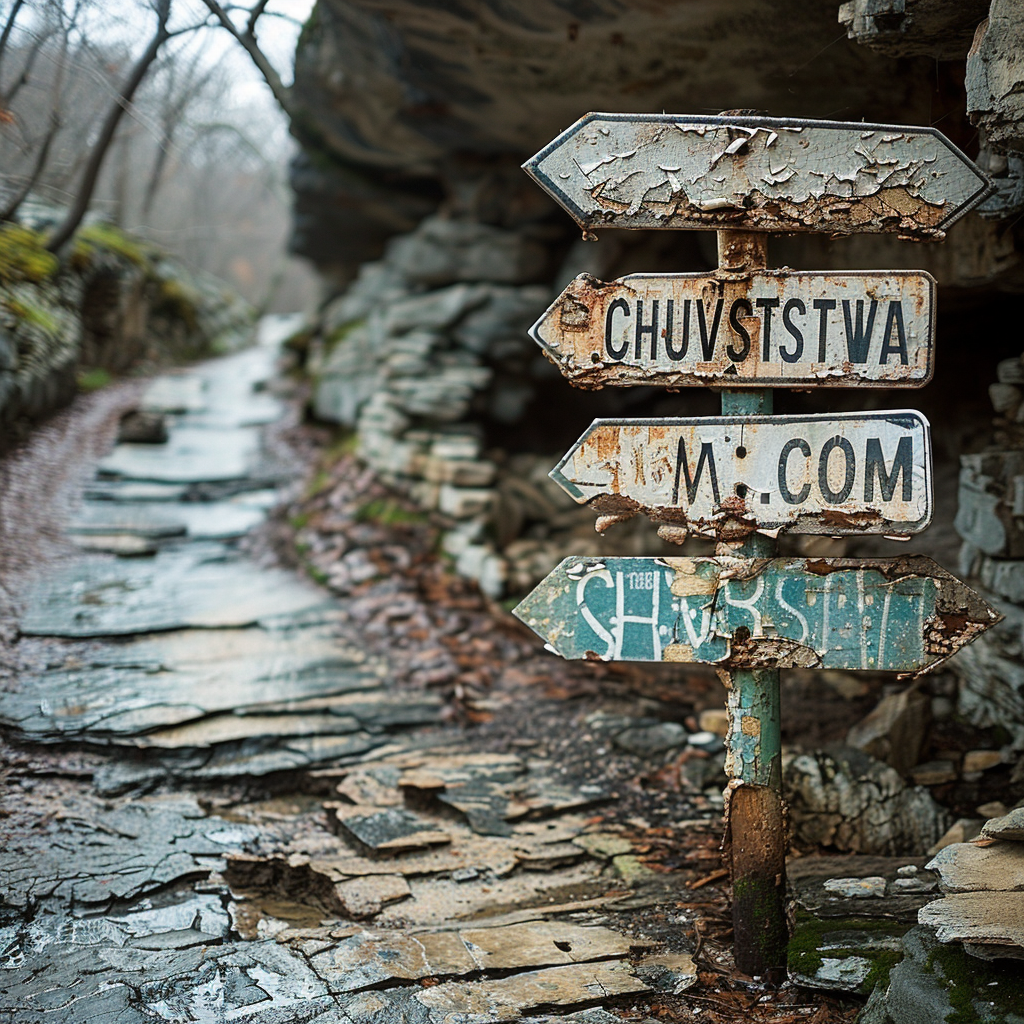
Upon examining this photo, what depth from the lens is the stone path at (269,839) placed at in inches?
104

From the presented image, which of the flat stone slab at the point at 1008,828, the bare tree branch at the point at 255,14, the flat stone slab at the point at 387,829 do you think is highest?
the bare tree branch at the point at 255,14

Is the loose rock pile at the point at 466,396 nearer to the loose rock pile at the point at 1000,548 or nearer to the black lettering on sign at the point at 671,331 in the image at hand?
the loose rock pile at the point at 1000,548

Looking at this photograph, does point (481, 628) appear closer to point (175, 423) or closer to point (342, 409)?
point (342, 409)

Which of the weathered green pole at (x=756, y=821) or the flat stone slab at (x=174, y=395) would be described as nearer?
the weathered green pole at (x=756, y=821)

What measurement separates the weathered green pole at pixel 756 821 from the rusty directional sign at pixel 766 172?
21 cm

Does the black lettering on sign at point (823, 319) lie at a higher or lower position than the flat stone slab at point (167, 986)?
higher

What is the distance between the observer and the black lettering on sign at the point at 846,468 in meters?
2.49

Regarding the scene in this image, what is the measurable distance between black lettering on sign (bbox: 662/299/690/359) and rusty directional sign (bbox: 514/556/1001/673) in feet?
2.04

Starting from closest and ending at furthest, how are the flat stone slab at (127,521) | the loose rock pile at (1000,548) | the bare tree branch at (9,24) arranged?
the loose rock pile at (1000,548) → the bare tree branch at (9,24) → the flat stone slab at (127,521)

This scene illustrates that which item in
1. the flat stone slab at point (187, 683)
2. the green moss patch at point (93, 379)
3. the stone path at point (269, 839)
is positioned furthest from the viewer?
the green moss patch at point (93, 379)

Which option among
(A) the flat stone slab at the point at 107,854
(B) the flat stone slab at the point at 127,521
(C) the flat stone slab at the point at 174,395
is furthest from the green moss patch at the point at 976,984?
(C) the flat stone slab at the point at 174,395

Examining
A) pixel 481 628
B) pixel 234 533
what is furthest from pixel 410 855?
pixel 234 533

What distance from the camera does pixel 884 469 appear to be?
247 centimetres

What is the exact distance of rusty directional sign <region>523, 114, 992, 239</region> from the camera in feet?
8.21
